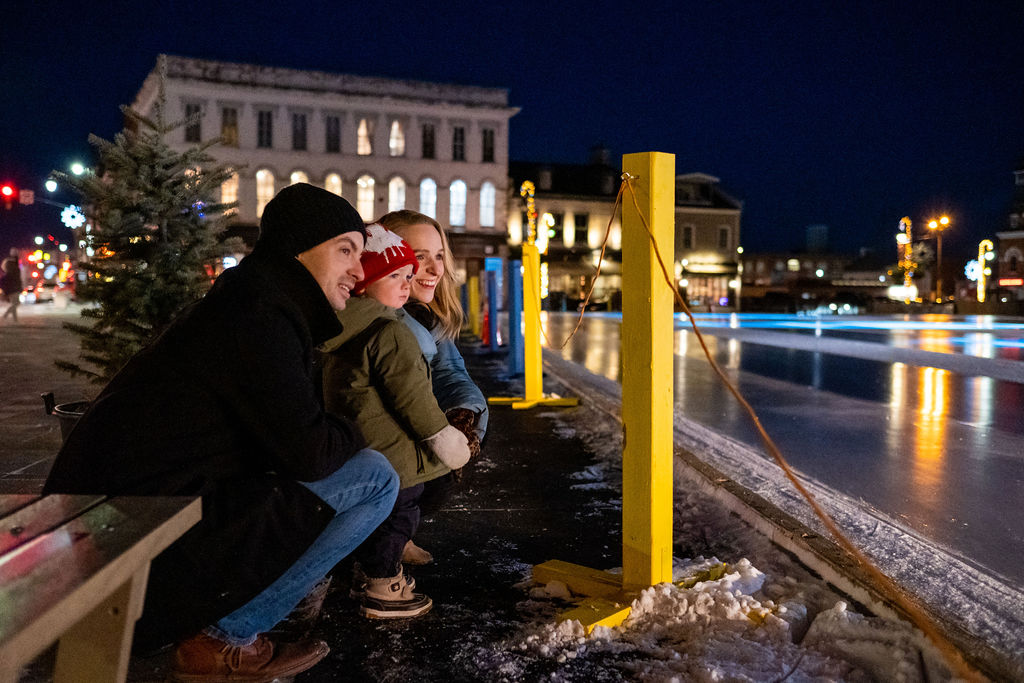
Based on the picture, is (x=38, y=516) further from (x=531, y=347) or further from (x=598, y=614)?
(x=531, y=347)

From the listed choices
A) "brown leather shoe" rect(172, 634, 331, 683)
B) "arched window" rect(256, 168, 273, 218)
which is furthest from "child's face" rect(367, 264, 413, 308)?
"arched window" rect(256, 168, 273, 218)

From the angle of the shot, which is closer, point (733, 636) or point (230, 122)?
point (733, 636)

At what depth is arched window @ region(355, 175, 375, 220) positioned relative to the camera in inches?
1663

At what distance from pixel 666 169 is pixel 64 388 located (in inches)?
324

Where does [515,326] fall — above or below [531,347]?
above

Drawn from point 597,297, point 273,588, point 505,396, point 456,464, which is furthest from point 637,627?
point 597,297

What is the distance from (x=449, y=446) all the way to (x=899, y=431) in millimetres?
5467

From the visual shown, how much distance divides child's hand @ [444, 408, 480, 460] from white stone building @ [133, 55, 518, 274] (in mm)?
37650

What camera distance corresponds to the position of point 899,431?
6.93 metres

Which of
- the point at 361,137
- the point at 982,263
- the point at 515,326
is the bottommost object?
the point at 515,326

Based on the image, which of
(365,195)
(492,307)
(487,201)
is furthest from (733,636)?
(487,201)

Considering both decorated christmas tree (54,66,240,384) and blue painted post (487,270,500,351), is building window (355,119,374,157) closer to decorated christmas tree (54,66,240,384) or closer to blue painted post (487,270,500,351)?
blue painted post (487,270,500,351)

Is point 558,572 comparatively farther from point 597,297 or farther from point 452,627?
point 597,297

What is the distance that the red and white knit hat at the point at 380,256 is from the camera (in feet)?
9.46
